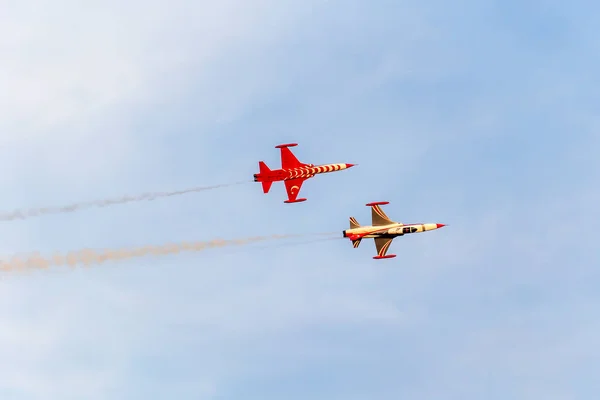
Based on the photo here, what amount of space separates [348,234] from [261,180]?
16.2m

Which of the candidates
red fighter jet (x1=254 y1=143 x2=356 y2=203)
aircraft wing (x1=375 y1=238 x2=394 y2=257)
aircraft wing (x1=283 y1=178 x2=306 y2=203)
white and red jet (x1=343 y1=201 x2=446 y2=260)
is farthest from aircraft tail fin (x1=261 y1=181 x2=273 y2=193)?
aircraft wing (x1=375 y1=238 x2=394 y2=257)

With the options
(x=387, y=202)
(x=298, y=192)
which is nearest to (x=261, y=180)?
(x=298, y=192)

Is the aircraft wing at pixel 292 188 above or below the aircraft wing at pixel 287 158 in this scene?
below

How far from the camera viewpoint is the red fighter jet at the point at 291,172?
182 metres

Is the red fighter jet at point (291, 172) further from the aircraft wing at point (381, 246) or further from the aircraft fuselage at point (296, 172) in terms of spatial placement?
the aircraft wing at point (381, 246)

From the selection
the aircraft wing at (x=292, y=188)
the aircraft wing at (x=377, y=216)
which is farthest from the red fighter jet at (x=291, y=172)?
the aircraft wing at (x=377, y=216)

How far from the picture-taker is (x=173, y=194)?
168 metres

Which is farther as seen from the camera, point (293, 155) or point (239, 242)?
point (293, 155)

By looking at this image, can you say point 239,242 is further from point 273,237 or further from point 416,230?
point 416,230

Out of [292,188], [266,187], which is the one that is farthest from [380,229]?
[266,187]

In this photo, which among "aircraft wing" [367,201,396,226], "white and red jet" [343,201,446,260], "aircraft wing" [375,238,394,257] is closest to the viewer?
"white and red jet" [343,201,446,260]

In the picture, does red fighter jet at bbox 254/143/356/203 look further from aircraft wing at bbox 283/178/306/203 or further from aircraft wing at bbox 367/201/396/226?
aircraft wing at bbox 367/201/396/226

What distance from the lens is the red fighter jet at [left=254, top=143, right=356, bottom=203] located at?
182000 millimetres

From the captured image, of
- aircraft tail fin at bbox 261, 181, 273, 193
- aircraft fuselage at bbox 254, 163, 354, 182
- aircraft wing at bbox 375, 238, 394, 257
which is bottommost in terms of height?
aircraft wing at bbox 375, 238, 394, 257
